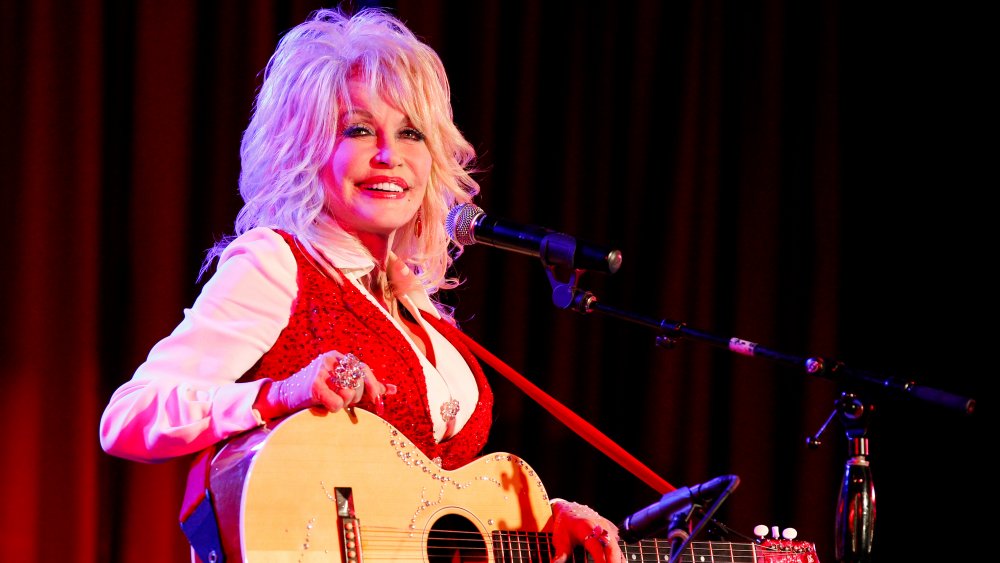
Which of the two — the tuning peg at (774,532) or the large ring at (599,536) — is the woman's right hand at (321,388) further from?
the tuning peg at (774,532)

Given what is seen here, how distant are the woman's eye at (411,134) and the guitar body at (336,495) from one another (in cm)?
79

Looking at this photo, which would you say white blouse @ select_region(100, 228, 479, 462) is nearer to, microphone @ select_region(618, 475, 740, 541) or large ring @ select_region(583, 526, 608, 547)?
large ring @ select_region(583, 526, 608, 547)

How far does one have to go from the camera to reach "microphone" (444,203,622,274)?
2098 millimetres

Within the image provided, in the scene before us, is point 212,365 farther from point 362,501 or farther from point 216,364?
point 362,501

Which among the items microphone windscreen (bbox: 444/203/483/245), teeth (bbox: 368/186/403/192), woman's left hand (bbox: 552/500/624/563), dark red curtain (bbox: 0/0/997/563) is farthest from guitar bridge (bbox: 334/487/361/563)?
dark red curtain (bbox: 0/0/997/563)

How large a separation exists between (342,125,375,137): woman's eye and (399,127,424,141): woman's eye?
91mm

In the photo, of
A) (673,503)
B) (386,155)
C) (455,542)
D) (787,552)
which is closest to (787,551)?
(787,552)

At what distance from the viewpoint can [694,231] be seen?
4.43 m

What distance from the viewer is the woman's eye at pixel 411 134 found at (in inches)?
99.2

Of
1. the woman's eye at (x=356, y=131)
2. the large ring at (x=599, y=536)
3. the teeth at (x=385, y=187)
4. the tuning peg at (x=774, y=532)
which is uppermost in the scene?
the woman's eye at (x=356, y=131)

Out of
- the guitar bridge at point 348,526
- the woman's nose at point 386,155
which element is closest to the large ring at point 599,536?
the guitar bridge at point 348,526

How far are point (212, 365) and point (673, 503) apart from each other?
0.99 metres

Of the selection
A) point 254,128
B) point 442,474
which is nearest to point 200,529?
point 442,474

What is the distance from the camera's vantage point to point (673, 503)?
2.02 metres
